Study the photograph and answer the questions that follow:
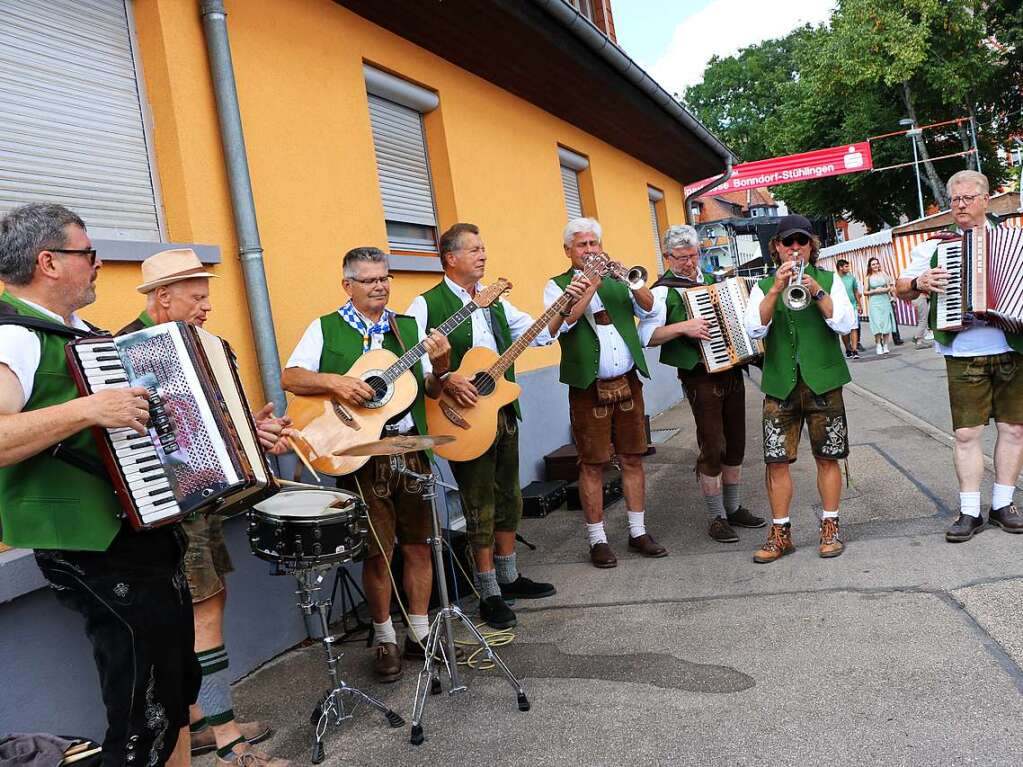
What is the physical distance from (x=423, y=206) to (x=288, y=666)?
3.92 metres

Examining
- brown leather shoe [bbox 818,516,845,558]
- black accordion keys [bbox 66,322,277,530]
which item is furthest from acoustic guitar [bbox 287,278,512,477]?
brown leather shoe [bbox 818,516,845,558]

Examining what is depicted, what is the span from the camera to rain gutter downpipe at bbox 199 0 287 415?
446cm

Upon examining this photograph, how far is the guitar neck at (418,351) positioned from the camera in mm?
3855

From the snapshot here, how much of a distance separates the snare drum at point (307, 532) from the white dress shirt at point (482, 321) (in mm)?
1246

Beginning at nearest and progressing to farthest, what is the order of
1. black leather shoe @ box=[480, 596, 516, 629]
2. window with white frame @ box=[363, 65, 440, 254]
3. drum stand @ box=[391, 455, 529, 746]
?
drum stand @ box=[391, 455, 529, 746]
black leather shoe @ box=[480, 596, 516, 629]
window with white frame @ box=[363, 65, 440, 254]

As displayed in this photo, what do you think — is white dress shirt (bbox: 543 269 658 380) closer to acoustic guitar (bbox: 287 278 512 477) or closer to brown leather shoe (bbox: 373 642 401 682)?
acoustic guitar (bbox: 287 278 512 477)

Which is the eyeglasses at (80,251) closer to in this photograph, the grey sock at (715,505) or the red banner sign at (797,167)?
the grey sock at (715,505)

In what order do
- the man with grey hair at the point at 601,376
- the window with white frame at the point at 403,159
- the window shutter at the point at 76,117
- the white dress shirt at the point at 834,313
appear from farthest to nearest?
the window with white frame at the point at 403,159, the man with grey hair at the point at 601,376, the white dress shirt at the point at 834,313, the window shutter at the point at 76,117

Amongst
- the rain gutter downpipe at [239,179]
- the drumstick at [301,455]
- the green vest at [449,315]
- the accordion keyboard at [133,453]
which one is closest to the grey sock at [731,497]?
the green vest at [449,315]

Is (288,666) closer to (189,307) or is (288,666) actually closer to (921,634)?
(189,307)

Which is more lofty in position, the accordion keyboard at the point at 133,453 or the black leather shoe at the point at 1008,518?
the accordion keyboard at the point at 133,453

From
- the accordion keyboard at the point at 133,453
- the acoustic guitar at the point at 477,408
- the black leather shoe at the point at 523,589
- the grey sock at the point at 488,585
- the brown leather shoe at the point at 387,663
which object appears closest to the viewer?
the accordion keyboard at the point at 133,453

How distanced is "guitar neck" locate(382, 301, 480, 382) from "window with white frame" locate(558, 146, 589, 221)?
562cm

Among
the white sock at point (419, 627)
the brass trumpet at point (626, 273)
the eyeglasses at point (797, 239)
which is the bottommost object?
the white sock at point (419, 627)
